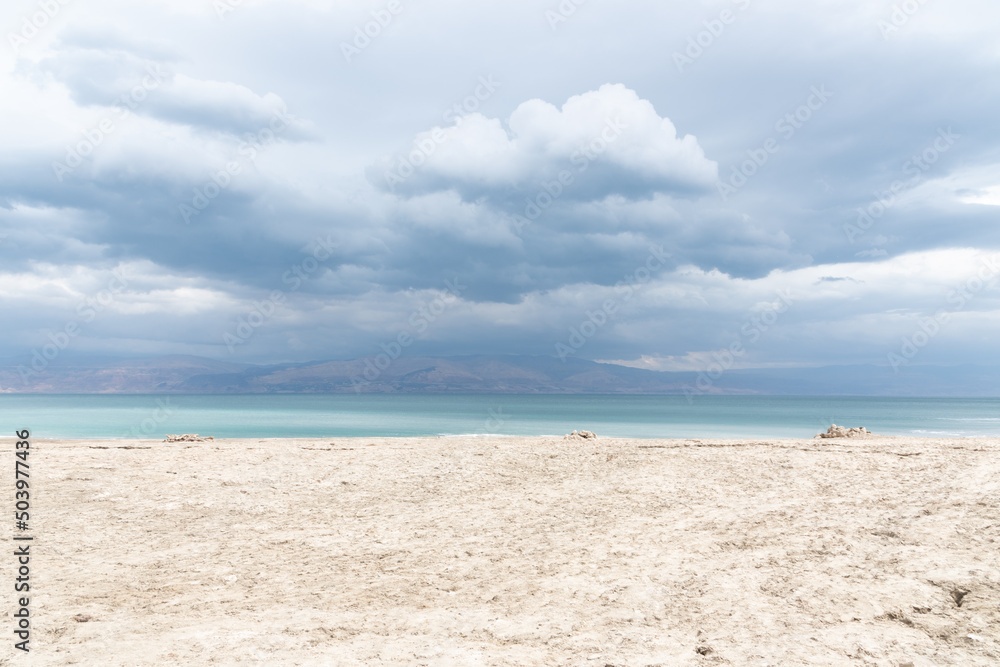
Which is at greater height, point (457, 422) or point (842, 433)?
point (842, 433)

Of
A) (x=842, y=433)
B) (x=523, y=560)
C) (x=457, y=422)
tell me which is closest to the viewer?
(x=523, y=560)

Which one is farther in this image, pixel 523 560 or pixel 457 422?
pixel 457 422

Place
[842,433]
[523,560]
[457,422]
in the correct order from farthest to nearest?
1. [457,422]
2. [842,433]
3. [523,560]

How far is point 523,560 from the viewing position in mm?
8609

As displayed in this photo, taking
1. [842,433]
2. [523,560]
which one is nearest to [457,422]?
[842,433]

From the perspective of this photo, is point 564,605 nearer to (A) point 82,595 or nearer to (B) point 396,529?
(B) point 396,529

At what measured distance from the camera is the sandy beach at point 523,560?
610 centimetres

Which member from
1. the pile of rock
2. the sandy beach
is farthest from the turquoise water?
the sandy beach

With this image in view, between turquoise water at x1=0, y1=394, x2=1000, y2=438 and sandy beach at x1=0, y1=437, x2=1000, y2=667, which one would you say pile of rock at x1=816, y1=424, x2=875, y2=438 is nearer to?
sandy beach at x1=0, y1=437, x2=1000, y2=667

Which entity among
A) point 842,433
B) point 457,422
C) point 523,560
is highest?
point 842,433

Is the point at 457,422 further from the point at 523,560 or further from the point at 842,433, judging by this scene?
the point at 523,560

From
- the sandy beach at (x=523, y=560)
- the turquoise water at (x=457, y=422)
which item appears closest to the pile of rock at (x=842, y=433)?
the sandy beach at (x=523, y=560)

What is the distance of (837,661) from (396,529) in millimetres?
6619

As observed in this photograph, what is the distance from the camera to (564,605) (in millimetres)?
7094
